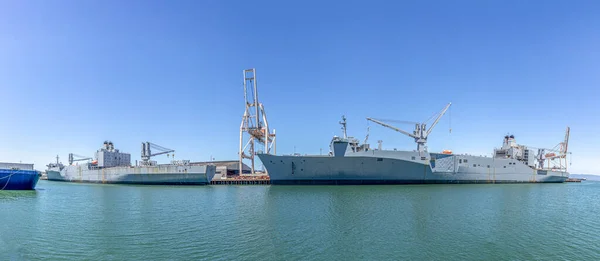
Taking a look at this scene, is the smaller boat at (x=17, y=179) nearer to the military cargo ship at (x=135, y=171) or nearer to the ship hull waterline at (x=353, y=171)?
the military cargo ship at (x=135, y=171)

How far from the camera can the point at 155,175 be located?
4781 cm

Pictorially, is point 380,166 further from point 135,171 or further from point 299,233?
point 135,171

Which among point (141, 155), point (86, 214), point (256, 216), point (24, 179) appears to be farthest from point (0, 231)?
point (141, 155)

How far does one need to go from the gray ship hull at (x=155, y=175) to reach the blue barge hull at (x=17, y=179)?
1305 centimetres

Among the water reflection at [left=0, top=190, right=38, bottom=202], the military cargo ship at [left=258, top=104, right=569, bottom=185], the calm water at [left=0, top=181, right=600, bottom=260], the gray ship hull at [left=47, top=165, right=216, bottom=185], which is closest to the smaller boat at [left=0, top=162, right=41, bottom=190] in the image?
the water reflection at [left=0, top=190, right=38, bottom=202]

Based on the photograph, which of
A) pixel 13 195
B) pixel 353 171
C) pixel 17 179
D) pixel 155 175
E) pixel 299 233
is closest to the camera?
pixel 299 233

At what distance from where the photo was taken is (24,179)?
36844 mm

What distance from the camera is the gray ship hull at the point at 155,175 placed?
45844 mm

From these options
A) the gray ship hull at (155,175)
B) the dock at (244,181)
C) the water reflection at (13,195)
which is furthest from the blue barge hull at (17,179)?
the dock at (244,181)

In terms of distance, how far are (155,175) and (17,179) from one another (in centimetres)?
1631

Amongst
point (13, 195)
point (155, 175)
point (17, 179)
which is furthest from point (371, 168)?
point (17, 179)

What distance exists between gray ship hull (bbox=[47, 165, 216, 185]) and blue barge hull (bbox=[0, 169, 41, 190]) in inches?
514

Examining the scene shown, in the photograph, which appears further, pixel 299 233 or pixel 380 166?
pixel 380 166

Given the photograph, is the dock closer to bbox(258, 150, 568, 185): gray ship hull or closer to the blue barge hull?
bbox(258, 150, 568, 185): gray ship hull
